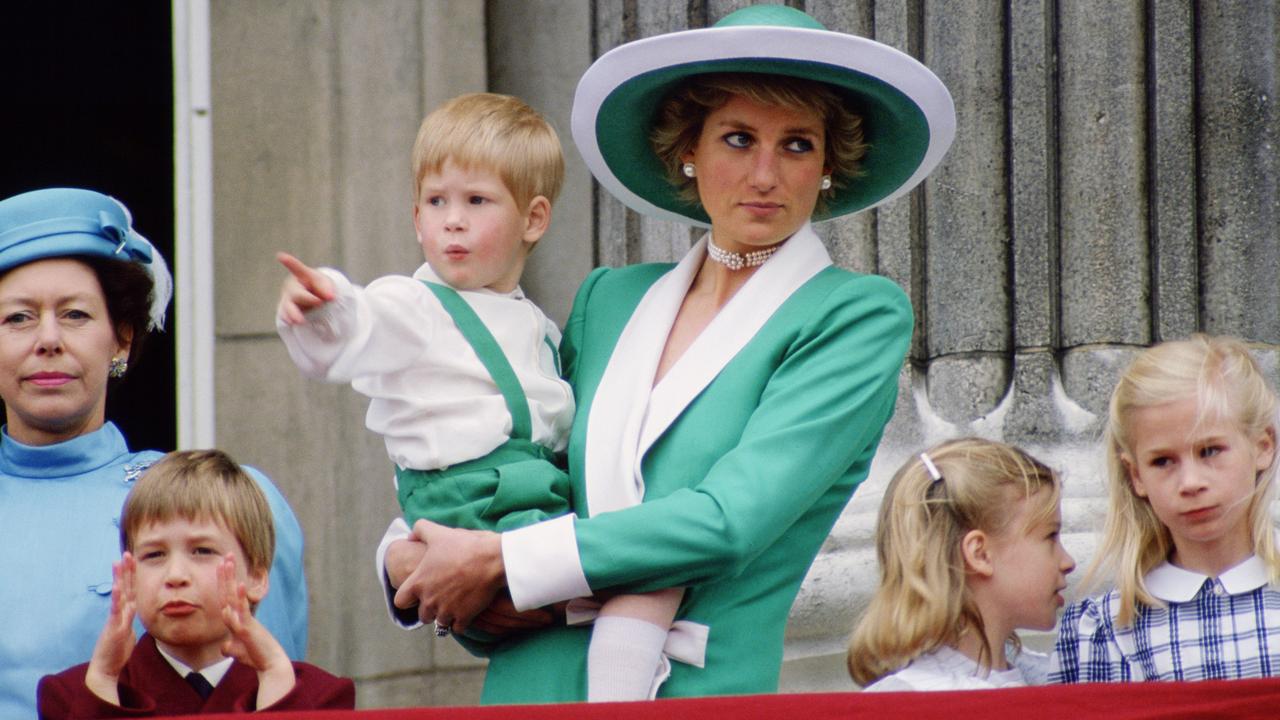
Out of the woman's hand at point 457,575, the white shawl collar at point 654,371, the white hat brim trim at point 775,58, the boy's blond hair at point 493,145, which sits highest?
the white hat brim trim at point 775,58

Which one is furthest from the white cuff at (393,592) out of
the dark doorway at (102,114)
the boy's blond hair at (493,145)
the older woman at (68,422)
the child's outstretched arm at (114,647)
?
the dark doorway at (102,114)

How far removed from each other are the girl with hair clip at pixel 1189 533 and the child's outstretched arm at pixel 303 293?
106 centimetres

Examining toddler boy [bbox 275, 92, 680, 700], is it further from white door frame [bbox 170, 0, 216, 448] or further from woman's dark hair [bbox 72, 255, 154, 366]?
white door frame [bbox 170, 0, 216, 448]

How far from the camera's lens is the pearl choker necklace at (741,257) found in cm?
268

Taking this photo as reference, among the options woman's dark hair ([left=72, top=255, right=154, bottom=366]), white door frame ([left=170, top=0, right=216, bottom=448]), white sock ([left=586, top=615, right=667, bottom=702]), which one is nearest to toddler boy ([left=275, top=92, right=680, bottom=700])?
white sock ([left=586, top=615, right=667, bottom=702])

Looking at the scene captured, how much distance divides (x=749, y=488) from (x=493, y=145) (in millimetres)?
652

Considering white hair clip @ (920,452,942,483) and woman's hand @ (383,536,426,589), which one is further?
white hair clip @ (920,452,942,483)

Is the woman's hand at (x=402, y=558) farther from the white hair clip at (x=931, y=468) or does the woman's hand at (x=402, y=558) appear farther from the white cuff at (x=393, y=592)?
the white hair clip at (x=931, y=468)

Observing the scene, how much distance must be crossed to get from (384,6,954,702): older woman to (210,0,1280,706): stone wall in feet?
4.20

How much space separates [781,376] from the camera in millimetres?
2506

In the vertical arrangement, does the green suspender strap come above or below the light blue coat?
above

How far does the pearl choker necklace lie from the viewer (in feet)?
8.79

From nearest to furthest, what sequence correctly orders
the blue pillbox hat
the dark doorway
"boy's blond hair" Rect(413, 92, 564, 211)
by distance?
"boy's blond hair" Rect(413, 92, 564, 211)
the blue pillbox hat
the dark doorway

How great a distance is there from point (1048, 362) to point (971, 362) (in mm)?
161
